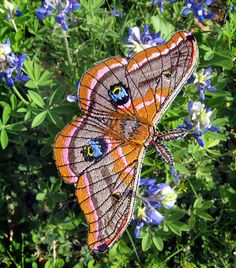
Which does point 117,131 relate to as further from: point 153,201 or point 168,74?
point 153,201

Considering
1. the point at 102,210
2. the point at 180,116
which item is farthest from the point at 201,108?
the point at 102,210

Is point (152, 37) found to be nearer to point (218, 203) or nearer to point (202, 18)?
point (202, 18)

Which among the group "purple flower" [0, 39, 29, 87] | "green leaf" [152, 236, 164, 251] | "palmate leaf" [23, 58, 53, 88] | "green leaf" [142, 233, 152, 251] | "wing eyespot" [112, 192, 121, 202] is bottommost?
"green leaf" [152, 236, 164, 251]

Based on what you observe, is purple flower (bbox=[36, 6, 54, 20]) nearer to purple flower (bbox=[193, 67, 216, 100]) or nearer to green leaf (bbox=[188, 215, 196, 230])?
purple flower (bbox=[193, 67, 216, 100])

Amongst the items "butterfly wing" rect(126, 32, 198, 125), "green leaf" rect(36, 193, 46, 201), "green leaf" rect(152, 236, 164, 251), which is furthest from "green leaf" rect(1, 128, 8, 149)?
"green leaf" rect(152, 236, 164, 251)

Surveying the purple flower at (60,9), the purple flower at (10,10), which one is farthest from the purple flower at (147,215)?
the purple flower at (10,10)

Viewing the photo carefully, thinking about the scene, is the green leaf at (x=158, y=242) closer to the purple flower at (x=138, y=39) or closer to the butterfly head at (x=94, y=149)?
the butterfly head at (x=94, y=149)
